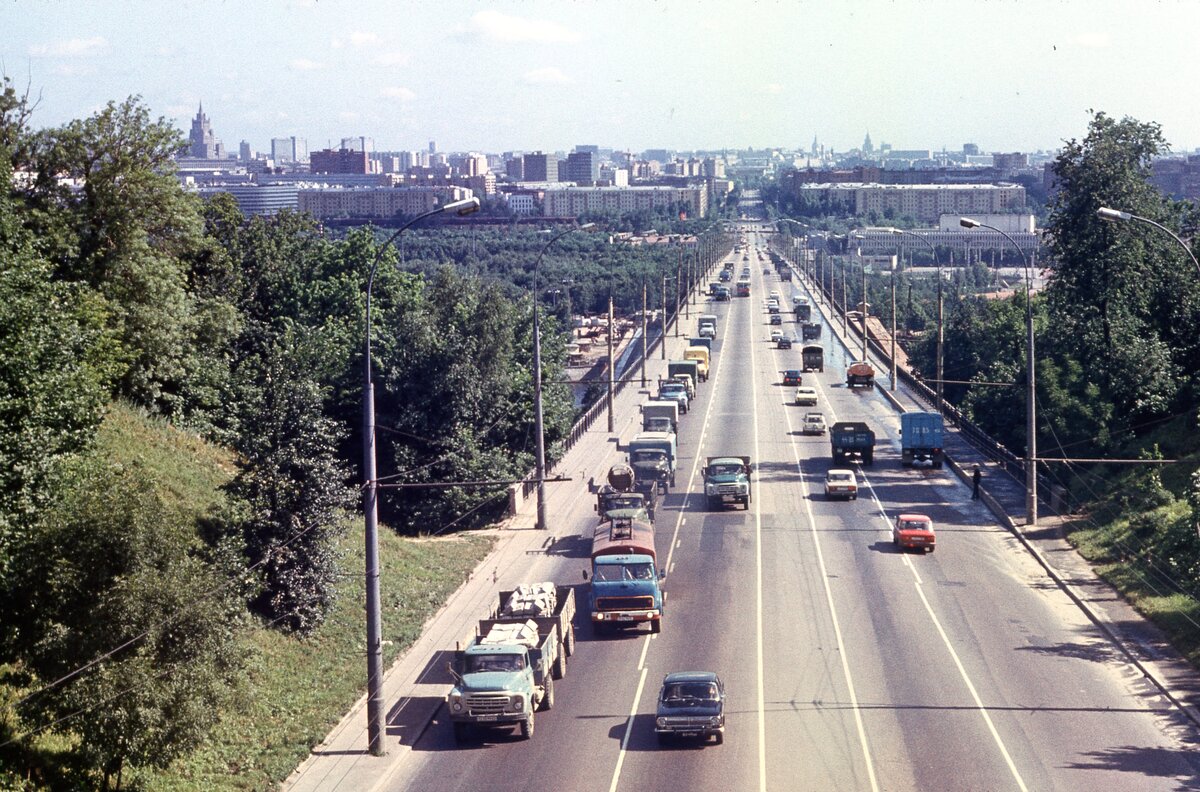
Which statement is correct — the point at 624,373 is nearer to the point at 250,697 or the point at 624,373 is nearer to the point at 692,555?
the point at 692,555

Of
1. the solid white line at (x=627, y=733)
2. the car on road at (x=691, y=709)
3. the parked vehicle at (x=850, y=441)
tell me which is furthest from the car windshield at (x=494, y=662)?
the parked vehicle at (x=850, y=441)

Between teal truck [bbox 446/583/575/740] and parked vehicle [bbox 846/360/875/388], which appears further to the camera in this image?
parked vehicle [bbox 846/360/875/388]

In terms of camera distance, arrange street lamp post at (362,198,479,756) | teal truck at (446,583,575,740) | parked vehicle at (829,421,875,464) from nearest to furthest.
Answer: street lamp post at (362,198,479,756) → teal truck at (446,583,575,740) → parked vehicle at (829,421,875,464)

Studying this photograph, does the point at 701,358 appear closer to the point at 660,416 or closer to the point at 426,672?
the point at 660,416

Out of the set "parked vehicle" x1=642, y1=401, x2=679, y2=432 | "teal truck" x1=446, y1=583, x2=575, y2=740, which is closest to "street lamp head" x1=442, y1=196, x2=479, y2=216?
"teal truck" x1=446, y1=583, x2=575, y2=740

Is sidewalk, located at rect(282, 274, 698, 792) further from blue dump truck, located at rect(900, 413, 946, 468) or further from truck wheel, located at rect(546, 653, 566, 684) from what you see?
blue dump truck, located at rect(900, 413, 946, 468)

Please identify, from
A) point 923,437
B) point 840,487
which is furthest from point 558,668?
point 923,437

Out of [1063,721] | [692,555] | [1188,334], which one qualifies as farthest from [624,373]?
[1063,721]
